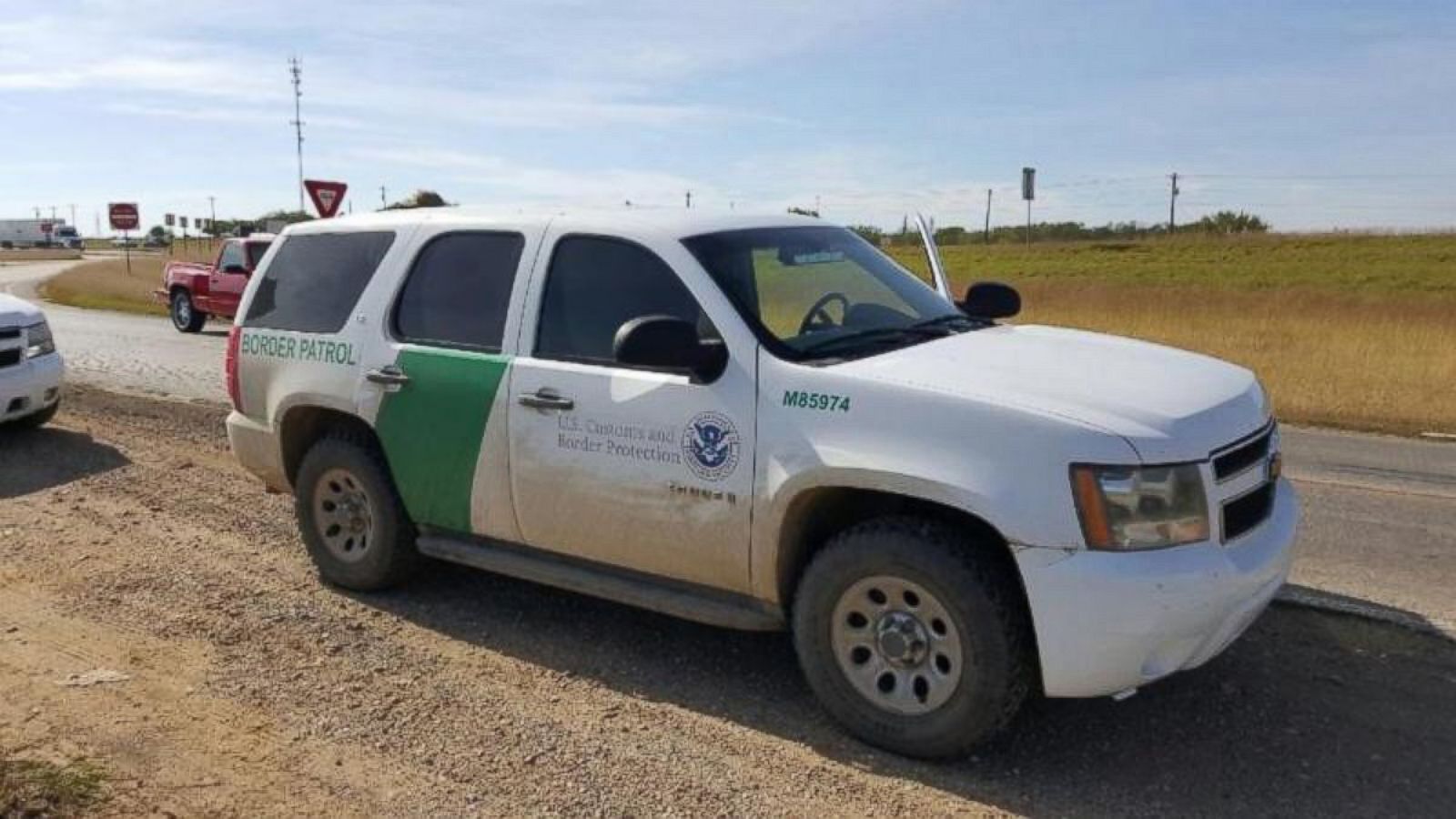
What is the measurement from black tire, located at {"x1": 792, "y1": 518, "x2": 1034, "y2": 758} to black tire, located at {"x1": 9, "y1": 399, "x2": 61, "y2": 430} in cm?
739

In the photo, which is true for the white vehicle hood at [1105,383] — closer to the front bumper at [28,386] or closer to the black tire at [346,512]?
the black tire at [346,512]

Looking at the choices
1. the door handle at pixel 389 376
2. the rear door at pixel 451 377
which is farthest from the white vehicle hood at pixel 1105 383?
the door handle at pixel 389 376

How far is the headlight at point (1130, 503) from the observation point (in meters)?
3.42

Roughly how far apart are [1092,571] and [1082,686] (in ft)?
1.23

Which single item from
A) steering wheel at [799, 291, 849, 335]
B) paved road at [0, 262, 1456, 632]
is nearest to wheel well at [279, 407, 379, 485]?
steering wheel at [799, 291, 849, 335]

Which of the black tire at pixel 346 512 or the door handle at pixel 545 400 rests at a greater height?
the door handle at pixel 545 400

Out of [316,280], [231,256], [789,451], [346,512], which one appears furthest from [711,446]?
[231,256]

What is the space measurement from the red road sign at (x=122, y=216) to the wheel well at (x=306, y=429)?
35074mm

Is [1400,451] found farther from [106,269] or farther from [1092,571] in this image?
[106,269]

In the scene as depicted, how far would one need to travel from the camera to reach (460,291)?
5.04 m

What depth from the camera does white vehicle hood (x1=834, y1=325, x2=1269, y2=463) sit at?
3.52 metres

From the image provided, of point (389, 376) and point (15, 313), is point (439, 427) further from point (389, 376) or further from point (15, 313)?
point (15, 313)

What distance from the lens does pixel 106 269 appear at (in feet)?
165

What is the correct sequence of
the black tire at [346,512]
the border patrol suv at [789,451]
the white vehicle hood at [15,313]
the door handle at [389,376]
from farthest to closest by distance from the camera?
the white vehicle hood at [15,313] → the black tire at [346,512] → the door handle at [389,376] → the border patrol suv at [789,451]
